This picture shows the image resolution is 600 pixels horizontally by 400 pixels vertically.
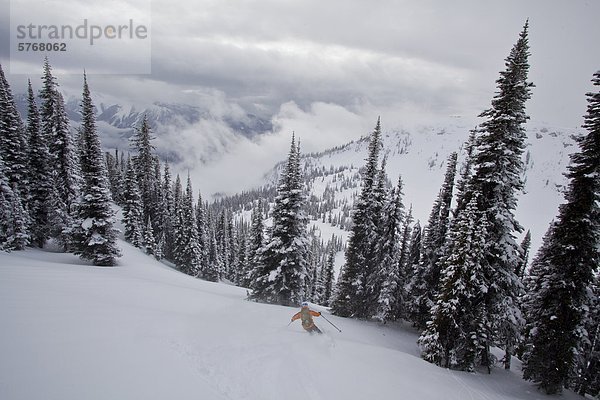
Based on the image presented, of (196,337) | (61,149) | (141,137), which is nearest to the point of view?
(196,337)

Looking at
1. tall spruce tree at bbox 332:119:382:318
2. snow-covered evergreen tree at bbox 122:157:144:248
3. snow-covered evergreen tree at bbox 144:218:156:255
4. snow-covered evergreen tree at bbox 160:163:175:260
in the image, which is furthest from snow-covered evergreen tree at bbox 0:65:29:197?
tall spruce tree at bbox 332:119:382:318

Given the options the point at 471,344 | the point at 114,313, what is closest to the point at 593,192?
the point at 471,344

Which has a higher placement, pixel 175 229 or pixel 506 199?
pixel 506 199

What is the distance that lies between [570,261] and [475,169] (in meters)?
6.62

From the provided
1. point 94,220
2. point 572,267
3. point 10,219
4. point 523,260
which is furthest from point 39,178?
point 572,267

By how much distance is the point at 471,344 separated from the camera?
16625mm

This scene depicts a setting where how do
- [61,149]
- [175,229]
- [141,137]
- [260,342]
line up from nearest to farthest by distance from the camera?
[260,342] → [61,149] → [141,137] → [175,229]

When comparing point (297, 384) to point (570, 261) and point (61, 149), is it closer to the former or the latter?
point (570, 261)

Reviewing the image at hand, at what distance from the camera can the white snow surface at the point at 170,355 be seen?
22.5 feet

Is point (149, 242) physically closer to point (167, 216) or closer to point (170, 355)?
point (167, 216)

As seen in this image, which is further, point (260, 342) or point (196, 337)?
point (260, 342)

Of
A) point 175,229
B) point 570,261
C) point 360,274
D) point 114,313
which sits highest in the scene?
point 570,261

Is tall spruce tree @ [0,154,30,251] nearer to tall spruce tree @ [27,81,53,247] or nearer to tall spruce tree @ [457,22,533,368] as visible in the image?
tall spruce tree @ [27,81,53,247]

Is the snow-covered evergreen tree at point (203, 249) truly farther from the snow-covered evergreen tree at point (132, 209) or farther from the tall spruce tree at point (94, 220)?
the tall spruce tree at point (94, 220)
